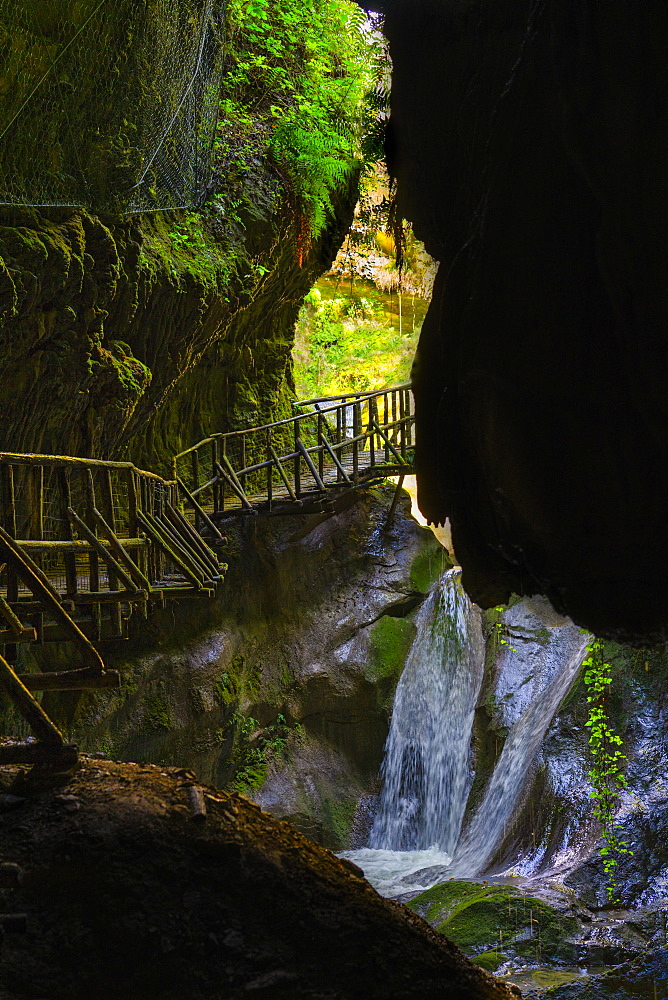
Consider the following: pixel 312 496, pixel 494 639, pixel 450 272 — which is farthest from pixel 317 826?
pixel 450 272

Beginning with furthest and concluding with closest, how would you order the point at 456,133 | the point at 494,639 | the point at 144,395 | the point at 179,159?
the point at 494,639 < the point at 144,395 < the point at 179,159 < the point at 456,133

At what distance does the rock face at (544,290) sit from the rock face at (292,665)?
25.7 ft

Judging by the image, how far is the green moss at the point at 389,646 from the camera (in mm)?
14578

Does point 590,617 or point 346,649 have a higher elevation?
point 590,617

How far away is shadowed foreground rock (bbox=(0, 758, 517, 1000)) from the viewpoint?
3559mm

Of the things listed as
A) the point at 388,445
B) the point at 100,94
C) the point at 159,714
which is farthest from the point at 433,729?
the point at 100,94

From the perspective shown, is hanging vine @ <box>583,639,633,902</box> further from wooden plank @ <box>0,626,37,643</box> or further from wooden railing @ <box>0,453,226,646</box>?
Answer: wooden plank @ <box>0,626,37,643</box>

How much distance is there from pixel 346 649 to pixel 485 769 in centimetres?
376

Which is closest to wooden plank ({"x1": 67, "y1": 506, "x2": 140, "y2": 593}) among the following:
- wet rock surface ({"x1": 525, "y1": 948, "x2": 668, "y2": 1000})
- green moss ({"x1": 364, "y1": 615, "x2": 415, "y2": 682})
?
wet rock surface ({"x1": 525, "y1": 948, "x2": 668, "y2": 1000})

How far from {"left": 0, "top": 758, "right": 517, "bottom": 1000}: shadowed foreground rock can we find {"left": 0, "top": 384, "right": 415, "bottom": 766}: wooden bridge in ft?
1.89

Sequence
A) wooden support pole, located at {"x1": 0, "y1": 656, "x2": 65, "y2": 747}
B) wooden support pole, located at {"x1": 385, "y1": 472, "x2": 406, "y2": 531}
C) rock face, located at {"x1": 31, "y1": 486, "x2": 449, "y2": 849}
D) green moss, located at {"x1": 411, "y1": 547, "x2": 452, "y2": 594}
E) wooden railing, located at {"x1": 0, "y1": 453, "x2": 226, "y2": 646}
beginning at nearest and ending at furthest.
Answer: wooden support pole, located at {"x1": 0, "y1": 656, "x2": 65, "y2": 747}
wooden railing, located at {"x1": 0, "y1": 453, "x2": 226, "y2": 646}
rock face, located at {"x1": 31, "y1": 486, "x2": 449, "y2": 849}
green moss, located at {"x1": 411, "y1": 547, "x2": 452, "y2": 594}
wooden support pole, located at {"x1": 385, "y1": 472, "x2": 406, "y2": 531}

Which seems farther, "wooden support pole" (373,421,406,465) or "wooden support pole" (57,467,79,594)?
"wooden support pole" (373,421,406,465)

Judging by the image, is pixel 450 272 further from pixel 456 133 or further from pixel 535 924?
Result: pixel 535 924

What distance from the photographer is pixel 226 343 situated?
14695 millimetres
